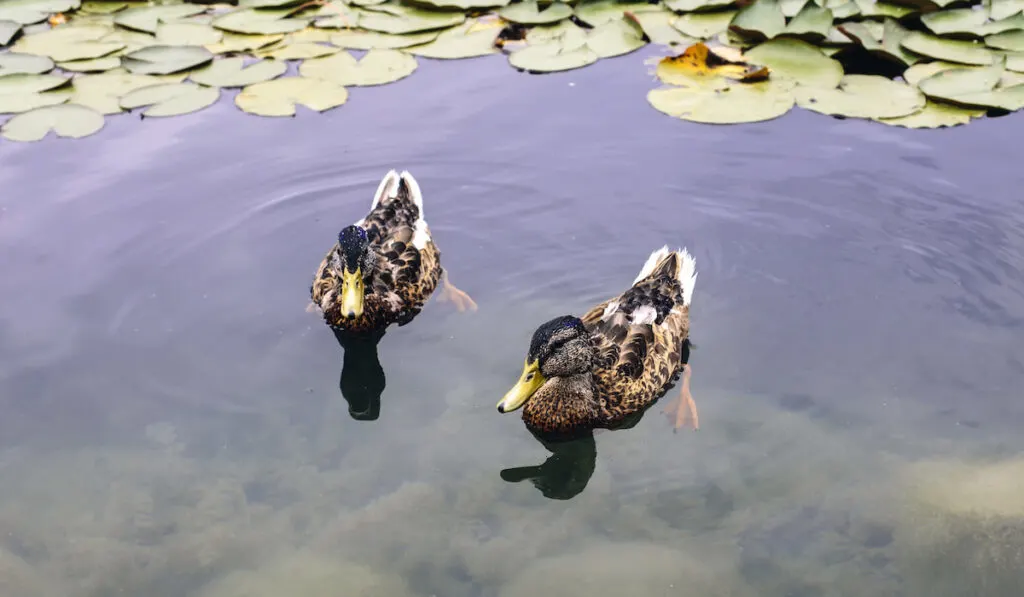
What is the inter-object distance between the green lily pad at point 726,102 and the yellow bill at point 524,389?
372 centimetres

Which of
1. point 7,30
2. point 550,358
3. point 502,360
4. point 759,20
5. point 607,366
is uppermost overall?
point 759,20

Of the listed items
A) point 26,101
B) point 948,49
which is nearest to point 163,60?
point 26,101

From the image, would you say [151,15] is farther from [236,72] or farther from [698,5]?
[698,5]

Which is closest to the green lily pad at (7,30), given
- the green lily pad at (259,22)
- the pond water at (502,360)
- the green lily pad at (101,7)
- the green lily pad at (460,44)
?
the green lily pad at (101,7)

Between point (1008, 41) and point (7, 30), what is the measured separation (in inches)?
383

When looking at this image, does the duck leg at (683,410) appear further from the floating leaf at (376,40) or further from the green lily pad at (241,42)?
the green lily pad at (241,42)

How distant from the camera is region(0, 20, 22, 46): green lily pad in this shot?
9.95 meters

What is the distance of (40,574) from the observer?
5.07 meters

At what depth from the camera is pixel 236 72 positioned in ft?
31.1

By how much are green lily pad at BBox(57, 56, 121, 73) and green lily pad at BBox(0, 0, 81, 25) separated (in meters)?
1.21

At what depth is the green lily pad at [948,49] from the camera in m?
9.04

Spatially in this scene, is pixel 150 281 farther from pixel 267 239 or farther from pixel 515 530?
pixel 515 530

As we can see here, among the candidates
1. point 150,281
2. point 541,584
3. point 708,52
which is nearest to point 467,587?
point 541,584

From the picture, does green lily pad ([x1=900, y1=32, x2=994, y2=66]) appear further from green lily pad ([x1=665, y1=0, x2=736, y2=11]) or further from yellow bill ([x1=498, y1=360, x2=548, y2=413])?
yellow bill ([x1=498, y1=360, x2=548, y2=413])
